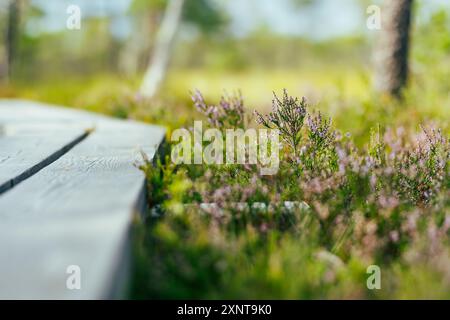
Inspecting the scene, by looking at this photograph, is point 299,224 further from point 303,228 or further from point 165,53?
point 165,53

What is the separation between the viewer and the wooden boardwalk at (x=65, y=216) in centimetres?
140

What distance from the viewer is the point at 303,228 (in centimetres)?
222

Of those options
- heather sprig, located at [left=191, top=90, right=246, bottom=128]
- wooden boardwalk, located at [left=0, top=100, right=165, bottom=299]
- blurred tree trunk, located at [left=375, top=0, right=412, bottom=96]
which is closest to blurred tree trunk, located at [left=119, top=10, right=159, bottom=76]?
blurred tree trunk, located at [left=375, top=0, right=412, bottom=96]

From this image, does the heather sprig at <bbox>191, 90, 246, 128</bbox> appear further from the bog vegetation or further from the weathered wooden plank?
the weathered wooden plank

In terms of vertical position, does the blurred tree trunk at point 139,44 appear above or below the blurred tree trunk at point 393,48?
above

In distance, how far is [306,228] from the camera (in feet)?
7.45

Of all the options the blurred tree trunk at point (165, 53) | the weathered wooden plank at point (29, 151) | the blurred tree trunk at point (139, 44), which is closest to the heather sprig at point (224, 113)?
the weathered wooden plank at point (29, 151)

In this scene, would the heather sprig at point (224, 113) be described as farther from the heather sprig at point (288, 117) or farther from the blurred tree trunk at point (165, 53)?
the blurred tree trunk at point (165, 53)

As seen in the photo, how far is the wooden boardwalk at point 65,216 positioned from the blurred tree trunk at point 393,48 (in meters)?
4.42

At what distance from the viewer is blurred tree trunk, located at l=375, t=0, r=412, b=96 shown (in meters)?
6.80

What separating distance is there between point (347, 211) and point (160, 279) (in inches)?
43.0

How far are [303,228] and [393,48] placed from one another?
541 cm

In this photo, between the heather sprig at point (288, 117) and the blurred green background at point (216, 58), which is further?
the blurred green background at point (216, 58)
